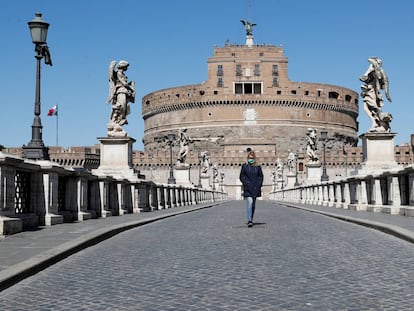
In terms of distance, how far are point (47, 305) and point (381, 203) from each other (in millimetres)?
13370

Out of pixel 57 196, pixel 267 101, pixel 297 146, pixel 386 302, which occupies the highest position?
pixel 267 101

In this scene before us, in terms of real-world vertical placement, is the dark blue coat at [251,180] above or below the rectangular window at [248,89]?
below

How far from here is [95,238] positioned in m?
8.84

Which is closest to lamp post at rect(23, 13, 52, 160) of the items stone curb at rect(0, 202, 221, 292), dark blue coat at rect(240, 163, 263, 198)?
stone curb at rect(0, 202, 221, 292)

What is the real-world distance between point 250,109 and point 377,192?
8811 centimetres

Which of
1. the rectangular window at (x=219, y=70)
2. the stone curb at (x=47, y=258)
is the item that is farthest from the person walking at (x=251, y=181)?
the rectangular window at (x=219, y=70)

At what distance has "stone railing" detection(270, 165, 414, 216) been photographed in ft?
47.2

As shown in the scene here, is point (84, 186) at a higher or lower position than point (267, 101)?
lower

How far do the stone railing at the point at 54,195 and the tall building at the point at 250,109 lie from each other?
82.4 metres

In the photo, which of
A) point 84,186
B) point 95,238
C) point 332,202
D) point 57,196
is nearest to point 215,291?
point 95,238

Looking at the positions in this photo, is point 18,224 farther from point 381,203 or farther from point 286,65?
point 286,65

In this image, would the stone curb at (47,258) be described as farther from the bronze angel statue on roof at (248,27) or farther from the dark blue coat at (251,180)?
the bronze angel statue on roof at (248,27)

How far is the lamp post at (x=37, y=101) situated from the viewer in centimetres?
1191

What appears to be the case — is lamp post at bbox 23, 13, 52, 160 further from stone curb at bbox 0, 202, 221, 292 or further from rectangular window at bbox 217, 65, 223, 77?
rectangular window at bbox 217, 65, 223, 77
